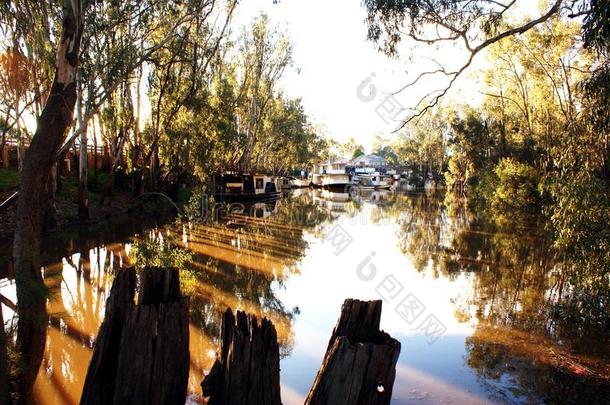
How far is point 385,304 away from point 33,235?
23.8 ft

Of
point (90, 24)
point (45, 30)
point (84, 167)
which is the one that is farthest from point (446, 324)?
point (84, 167)

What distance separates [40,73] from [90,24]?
428cm

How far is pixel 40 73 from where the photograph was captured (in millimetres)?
16391

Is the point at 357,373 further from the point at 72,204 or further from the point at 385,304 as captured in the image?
the point at 72,204

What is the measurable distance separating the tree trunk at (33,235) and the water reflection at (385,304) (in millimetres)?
1516

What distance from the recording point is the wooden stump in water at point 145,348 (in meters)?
2.93

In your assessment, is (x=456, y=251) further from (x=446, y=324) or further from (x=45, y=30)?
(x=45, y=30)

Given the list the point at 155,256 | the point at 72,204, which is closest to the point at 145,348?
the point at 155,256

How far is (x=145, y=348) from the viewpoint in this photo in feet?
9.60

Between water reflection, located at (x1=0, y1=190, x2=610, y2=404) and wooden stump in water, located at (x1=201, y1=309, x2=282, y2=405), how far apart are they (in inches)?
103

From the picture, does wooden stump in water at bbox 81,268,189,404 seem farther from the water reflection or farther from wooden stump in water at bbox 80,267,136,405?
the water reflection

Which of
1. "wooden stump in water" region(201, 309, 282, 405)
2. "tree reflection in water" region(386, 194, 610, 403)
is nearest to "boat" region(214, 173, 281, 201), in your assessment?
"tree reflection in water" region(386, 194, 610, 403)

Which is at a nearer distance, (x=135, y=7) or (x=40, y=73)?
(x=135, y=7)

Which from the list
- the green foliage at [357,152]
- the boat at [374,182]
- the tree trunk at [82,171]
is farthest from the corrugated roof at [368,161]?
the tree trunk at [82,171]
